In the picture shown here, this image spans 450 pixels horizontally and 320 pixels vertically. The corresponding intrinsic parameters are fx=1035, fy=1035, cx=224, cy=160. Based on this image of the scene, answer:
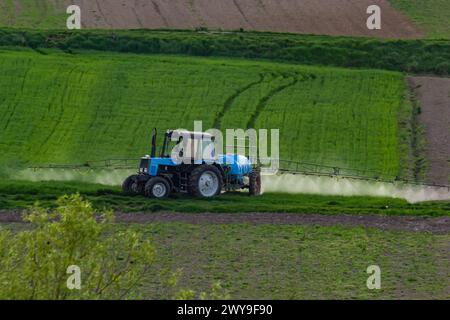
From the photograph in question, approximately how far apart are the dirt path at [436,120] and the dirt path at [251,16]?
461 inches

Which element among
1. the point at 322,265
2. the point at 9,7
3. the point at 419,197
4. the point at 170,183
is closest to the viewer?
the point at 322,265

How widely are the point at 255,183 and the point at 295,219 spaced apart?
16.6ft

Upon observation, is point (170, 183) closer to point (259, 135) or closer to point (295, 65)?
point (259, 135)

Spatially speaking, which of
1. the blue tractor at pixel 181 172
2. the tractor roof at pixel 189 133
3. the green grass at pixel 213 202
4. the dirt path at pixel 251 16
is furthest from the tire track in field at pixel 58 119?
the tractor roof at pixel 189 133

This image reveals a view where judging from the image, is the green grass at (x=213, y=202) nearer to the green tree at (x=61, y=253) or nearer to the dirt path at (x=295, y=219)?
the dirt path at (x=295, y=219)

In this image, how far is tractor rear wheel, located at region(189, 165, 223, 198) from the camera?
40.5m

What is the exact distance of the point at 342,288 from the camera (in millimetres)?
28281

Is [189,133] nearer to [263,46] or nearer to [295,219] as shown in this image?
[295,219]

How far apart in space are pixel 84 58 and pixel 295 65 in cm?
1511

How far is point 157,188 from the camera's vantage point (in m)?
40.5

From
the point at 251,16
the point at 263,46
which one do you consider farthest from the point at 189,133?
the point at 251,16

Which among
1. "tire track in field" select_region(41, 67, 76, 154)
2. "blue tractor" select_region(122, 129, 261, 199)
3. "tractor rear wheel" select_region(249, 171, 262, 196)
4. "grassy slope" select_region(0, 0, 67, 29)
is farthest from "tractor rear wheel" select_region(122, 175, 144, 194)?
"grassy slope" select_region(0, 0, 67, 29)
